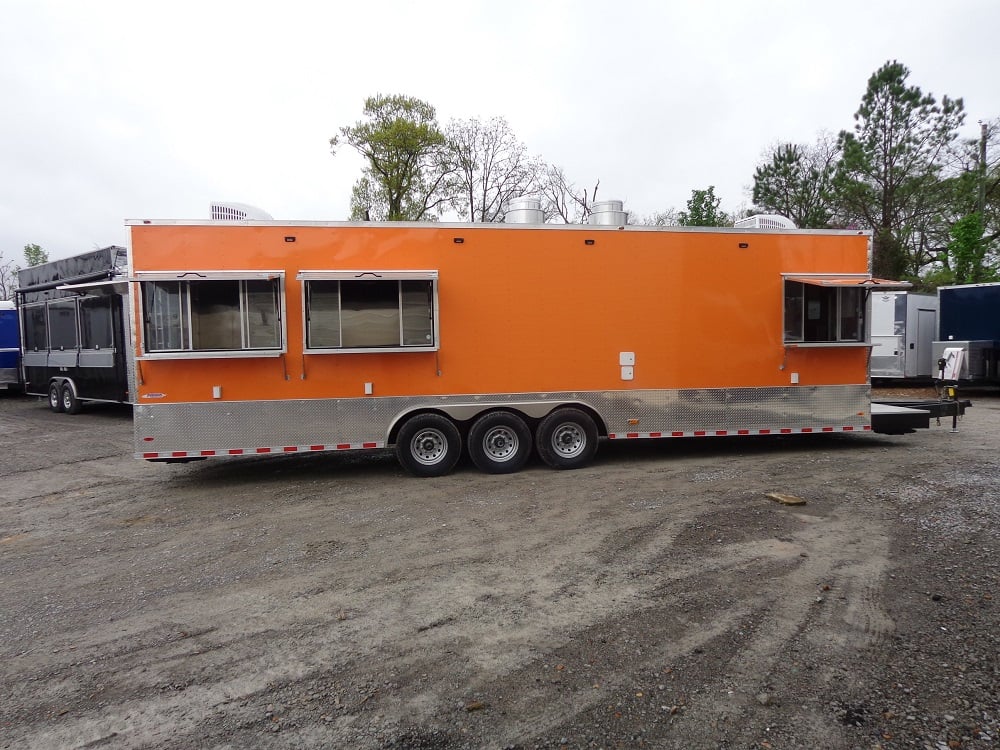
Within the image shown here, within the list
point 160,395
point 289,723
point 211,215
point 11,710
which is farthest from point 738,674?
point 211,215

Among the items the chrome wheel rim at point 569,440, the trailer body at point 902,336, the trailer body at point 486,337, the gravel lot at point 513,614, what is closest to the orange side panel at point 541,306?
the trailer body at point 486,337

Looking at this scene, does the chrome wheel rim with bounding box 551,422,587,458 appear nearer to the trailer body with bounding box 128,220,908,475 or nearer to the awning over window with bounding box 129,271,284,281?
the trailer body with bounding box 128,220,908,475

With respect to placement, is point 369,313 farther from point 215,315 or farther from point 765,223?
point 765,223

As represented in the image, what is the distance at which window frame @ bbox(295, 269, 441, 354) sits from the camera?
744 cm

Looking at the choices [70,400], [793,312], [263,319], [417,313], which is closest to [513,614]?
[417,313]

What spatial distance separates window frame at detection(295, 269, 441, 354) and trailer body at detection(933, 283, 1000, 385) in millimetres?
14864

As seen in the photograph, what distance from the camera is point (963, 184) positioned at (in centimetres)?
2697

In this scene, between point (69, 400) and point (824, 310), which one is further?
point (69, 400)

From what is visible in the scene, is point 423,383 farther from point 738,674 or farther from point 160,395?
point 738,674

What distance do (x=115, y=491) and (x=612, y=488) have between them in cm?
609

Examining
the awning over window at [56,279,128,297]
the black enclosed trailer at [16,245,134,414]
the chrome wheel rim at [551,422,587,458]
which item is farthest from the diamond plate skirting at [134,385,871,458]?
the black enclosed trailer at [16,245,134,414]

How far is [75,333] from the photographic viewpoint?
1527cm

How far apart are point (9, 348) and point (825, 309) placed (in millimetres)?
22886

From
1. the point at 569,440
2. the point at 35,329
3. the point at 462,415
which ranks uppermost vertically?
the point at 35,329
